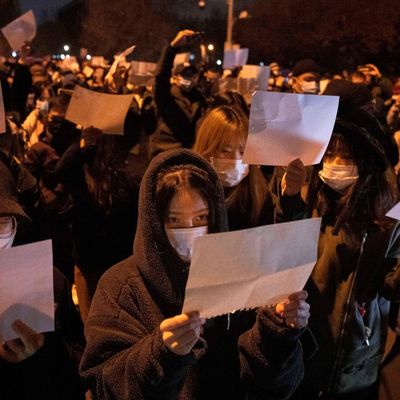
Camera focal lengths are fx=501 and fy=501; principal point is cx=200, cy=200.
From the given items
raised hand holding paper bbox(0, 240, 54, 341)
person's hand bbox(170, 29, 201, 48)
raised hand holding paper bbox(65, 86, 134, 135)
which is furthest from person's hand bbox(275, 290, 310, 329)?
person's hand bbox(170, 29, 201, 48)

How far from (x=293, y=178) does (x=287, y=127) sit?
0.28 meters

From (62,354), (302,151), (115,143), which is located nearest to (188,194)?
(302,151)

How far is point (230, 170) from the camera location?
2803 mm

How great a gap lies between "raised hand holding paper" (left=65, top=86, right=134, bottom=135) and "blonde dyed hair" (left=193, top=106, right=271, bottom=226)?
2.55ft

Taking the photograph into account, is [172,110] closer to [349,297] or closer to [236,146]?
[236,146]

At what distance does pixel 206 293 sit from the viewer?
132 centimetres

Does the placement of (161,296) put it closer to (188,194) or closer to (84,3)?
(188,194)

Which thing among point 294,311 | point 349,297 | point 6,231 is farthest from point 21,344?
point 349,297

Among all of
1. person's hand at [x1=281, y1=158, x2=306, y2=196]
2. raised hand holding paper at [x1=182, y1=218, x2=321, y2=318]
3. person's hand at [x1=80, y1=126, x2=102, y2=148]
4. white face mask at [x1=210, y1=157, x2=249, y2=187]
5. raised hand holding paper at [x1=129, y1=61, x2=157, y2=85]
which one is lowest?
raised hand holding paper at [x1=129, y1=61, x2=157, y2=85]

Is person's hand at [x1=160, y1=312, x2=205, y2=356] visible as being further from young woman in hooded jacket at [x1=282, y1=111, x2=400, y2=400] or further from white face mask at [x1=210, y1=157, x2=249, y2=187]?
white face mask at [x1=210, y1=157, x2=249, y2=187]

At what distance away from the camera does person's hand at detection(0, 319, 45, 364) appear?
155cm

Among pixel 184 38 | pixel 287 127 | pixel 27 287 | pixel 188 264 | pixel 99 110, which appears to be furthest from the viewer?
pixel 184 38

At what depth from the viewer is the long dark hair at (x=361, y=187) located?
8.03ft

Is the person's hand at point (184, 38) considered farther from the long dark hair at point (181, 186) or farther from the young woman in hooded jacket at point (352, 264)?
the long dark hair at point (181, 186)
